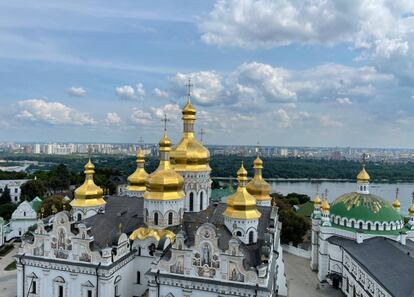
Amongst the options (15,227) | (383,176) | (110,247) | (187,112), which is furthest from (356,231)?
(383,176)

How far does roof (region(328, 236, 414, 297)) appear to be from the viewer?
43.2 feet

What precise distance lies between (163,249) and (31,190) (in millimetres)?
29464

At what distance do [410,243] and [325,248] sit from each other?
14.1ft

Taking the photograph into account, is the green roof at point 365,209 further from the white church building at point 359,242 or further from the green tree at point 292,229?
the green tree at point 292,229

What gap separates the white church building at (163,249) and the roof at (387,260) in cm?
395

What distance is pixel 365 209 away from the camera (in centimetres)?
1903

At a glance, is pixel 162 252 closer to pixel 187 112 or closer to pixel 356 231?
pixel 187 112

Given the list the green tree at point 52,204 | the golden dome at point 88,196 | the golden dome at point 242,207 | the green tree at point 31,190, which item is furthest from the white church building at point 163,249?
the green tree at point 31,190

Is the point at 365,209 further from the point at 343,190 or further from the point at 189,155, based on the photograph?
the point at 343,190

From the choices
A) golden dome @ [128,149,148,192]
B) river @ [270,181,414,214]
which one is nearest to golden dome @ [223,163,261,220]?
golden dome @ [128,149,148,192]

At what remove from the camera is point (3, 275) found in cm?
1939

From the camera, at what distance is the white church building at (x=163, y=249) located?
1221 cm

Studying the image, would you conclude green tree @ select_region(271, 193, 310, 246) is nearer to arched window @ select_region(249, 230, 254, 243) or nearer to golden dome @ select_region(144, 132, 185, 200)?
arched window @ select_region(249, 230, 254, 243)

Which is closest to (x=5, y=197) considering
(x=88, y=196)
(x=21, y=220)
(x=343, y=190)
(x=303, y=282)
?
(x=21, y=220)
